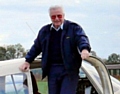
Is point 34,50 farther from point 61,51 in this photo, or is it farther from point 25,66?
point 61,51

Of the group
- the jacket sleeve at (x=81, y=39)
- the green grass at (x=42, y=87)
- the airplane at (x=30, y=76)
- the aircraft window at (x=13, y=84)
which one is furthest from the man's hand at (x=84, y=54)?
the green grass at (x=42, y=87)

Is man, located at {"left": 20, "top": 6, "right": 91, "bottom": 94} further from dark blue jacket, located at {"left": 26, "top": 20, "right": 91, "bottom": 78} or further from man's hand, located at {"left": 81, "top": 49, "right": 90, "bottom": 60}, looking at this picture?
man's hand, located at {"left": 81, "top": 49, "right": 90, "bottom": 60}

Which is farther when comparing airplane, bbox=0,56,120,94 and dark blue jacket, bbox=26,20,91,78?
airplane, bbox=0,56,120,94

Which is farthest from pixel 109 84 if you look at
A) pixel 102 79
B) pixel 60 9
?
pixel 60 9

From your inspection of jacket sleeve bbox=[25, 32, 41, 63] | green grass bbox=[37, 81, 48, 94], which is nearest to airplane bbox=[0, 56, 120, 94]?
green grass bbox=[37, 81, 48, 94]

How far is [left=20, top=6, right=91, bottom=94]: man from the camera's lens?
15.4 feet

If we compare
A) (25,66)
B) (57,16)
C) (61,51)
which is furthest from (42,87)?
(57,16)

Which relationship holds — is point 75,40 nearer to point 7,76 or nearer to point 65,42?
point 65,42

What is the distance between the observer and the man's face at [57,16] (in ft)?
15.4

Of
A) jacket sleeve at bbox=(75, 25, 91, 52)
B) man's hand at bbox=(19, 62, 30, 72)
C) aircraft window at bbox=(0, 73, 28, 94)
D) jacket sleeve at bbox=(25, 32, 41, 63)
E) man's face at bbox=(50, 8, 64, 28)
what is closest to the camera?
jacket sleeve at bbox=(75, 25, 91, 52)

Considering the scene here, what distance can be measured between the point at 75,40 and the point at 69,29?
15cm

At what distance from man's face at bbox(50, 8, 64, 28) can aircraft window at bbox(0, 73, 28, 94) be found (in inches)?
43.4

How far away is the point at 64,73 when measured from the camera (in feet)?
15.7

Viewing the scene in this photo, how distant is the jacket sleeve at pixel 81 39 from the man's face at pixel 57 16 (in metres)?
0.19
